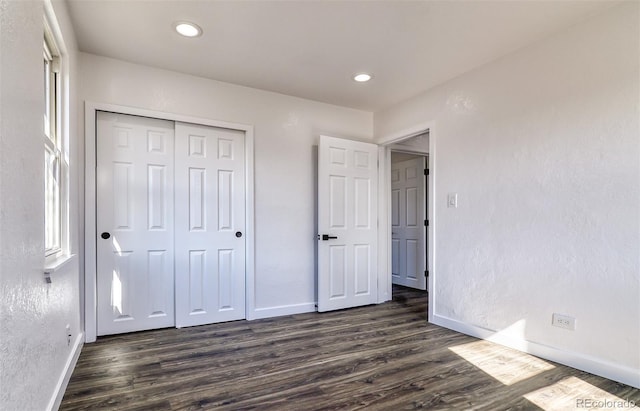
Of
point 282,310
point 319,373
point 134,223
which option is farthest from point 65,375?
point 282,310

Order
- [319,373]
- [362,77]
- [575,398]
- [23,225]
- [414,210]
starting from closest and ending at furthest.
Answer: [23,225] < [575,398] < [319,373] < [362,77] < [414,210]

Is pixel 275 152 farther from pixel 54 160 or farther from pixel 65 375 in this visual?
pixel 65 375

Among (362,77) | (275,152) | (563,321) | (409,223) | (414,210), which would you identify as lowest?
(563,321)

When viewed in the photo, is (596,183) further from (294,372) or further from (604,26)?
(294,372)

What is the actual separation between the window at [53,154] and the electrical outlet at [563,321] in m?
3.42

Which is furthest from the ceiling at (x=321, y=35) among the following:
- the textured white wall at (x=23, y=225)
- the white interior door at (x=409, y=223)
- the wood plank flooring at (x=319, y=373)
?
the wood plank flooring at (x=319, y=373)

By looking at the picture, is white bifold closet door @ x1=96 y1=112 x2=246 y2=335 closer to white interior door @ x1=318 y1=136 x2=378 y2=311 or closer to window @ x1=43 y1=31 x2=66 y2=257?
window @ x1=43 y1=31 x2=66 y2=257

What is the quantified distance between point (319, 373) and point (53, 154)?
2.22 meters

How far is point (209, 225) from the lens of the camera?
3.40m

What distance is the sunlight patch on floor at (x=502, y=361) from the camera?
228 cm

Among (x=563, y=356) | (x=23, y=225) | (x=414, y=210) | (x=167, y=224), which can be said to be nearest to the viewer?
(x=23, y=225)

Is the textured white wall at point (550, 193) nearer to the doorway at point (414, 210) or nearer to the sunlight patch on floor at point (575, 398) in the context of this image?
the sunlight patch on floor at point (575, 398)

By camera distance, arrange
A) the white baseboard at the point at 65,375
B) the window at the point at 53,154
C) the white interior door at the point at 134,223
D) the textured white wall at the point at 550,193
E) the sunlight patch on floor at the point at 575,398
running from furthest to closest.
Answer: the white interior door at the point at 134,223
the textured white wall at the point at 550,193
the window at the point at 53,154
the sunlight patch on floor at the point at 575,398
the white baseboard at the point at 65,375

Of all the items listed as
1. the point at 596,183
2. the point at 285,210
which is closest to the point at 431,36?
the point at 596,183
